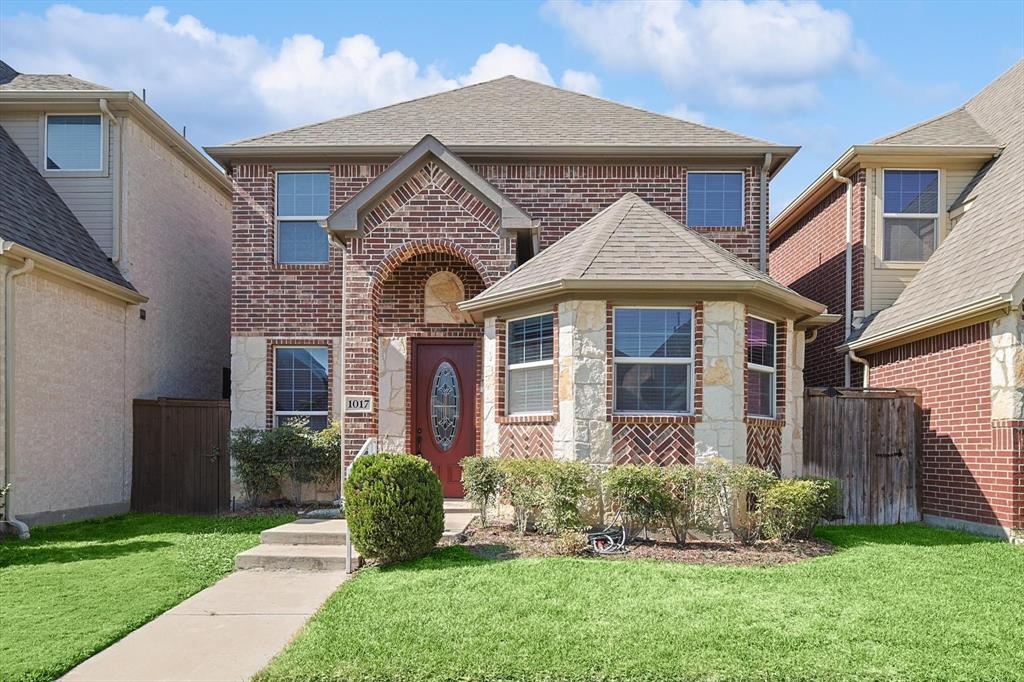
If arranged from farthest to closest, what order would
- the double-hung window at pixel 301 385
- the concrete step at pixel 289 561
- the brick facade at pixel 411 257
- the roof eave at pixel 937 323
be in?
the double-hung window at pixel 301 385 → the brick facade at pixel 411 257 → the roof eave at pixel 937 323 → the concrete step at pixel 289 561

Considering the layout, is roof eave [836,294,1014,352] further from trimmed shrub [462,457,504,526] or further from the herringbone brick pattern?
trimmed shrub [462,457,504,526]

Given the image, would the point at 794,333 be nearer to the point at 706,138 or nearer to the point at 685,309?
the point at 685,309

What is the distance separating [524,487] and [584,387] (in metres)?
1.43

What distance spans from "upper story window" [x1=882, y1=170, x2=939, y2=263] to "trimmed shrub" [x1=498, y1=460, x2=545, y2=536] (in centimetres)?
793

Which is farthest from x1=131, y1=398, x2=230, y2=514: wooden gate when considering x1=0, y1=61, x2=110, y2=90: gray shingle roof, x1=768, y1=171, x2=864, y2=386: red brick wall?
x1=768, y1=171, x2=864, y2=386: red brick wall

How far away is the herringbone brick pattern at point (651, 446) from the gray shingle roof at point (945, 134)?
698 centimetres

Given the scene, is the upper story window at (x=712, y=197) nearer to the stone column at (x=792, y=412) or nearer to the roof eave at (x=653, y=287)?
the stone column at (x=792, y=412)

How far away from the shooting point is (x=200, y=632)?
6.78 m

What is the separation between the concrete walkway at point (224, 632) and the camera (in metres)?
5.86

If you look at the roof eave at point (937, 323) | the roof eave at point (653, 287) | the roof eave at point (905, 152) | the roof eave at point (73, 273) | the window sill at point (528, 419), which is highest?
the roof eave at point (905, 152)

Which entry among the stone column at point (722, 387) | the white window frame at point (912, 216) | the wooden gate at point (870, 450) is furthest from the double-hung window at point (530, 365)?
the white window frame at point (912, 216)

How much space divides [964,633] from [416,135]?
1094 centimetres

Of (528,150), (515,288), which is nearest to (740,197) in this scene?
(528,150)

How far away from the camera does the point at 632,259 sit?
10.5 m
